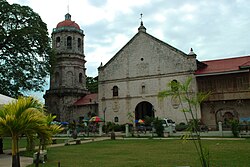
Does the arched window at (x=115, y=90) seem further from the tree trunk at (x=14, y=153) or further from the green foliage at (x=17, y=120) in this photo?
the tree trunk at (x=14, y=153)

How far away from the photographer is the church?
27359mm

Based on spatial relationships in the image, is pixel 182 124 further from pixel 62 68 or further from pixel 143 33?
pixel 62 68

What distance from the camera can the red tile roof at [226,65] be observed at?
A: 88.0ft

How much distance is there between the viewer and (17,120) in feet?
A: 20.6

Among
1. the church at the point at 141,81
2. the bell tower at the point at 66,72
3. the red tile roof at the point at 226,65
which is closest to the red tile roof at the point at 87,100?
the church at the point at 141,81

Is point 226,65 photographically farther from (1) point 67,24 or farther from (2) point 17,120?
(2) point 17,120

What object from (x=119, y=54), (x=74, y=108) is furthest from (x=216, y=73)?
(x=74, y=108)

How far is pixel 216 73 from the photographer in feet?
89.2

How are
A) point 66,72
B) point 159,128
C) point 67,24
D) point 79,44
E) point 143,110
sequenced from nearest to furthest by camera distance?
point 159,128 → point 143,110 → point 66,72 → point 67,24 → point 79,44

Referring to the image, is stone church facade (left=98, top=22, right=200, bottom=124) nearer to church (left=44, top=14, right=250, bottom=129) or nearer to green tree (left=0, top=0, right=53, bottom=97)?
church (left=44, top=14, right=250, bottom=129)

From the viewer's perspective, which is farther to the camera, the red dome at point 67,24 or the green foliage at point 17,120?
the red dome at point 67,24

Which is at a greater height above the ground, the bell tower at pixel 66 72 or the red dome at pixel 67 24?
the red dome at pixel 67 24

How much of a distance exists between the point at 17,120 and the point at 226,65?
26.9m

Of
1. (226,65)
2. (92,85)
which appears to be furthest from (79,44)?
(226,65)
